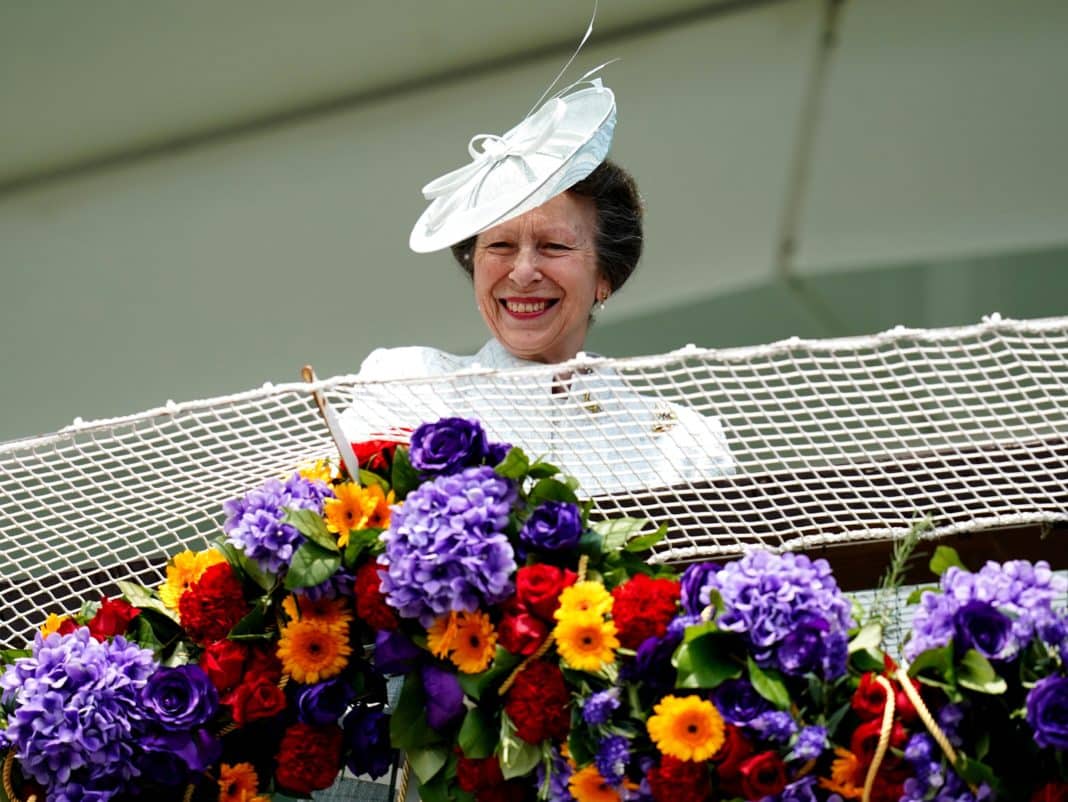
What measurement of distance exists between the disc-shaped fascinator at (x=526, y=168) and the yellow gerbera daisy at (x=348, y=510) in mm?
892

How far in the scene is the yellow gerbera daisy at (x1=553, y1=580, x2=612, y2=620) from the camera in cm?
150

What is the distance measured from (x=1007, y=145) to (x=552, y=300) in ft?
11.0

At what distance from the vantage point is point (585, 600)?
4.96ft

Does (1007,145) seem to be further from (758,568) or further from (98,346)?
(758,568)

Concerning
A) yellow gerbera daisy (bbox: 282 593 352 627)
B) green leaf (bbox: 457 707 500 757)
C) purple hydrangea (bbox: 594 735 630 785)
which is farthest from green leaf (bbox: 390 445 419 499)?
purple hydrangea (bbox: 594 735 630 785)

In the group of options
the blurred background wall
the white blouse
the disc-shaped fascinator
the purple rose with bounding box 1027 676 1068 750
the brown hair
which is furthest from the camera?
the blurred background wall

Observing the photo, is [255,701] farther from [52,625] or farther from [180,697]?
[52,625]

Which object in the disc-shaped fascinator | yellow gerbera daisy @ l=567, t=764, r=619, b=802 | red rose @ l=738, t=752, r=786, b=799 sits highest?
the disc-shaped fascinator

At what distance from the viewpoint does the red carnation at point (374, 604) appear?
5.21 feet

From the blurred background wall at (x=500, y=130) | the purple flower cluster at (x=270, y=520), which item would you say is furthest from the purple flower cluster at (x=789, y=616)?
the blurred background wall at (x=500, y=130)

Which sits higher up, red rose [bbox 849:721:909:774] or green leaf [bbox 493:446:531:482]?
green leaf [bbox 493:446:531:482]

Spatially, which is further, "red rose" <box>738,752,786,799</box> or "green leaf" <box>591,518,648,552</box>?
"green leaf" <box>591,518,648,552</box>

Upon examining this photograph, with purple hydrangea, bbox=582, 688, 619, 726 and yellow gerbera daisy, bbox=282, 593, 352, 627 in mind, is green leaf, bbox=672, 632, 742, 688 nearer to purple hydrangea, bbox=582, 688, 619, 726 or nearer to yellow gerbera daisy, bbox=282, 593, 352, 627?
purple hydrangea, bbox=582, 688, 619, 726

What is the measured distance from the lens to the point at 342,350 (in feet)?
17.6
